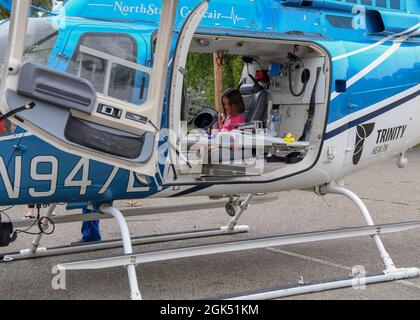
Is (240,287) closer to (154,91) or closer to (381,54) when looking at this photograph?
(154,91)

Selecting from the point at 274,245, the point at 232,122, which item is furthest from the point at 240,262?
the point at 232,122

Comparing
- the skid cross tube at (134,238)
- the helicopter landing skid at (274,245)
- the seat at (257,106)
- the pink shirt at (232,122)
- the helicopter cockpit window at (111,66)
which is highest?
the helicopter cockpit window at (111,66)

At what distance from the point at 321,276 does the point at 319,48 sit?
2.22 m

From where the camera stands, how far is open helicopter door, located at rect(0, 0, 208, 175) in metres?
3.65

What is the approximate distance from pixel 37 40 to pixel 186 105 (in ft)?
4.58

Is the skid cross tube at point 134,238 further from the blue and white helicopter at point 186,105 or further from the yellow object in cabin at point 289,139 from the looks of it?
the yellow object in cabin at point 289,139

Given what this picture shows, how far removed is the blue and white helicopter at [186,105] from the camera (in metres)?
4.00

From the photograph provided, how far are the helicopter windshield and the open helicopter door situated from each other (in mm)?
321

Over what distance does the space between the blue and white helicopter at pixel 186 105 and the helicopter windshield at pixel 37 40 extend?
0.01 m

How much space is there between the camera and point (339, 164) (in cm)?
591

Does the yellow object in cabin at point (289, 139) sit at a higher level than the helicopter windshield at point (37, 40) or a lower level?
lower

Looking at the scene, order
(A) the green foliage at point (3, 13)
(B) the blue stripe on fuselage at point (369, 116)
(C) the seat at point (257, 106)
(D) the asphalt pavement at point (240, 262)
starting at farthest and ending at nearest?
(A) the green foliage at point (3, 13), (C) the seat at point (257, 106), (B) the blue stripe on fuselage at point (369, 116), (D) the asphalt pavement at point (240, 262)

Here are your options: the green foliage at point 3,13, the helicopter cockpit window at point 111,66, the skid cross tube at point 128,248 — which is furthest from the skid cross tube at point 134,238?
the green foliage at point 3,13
